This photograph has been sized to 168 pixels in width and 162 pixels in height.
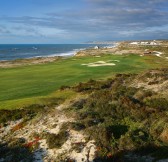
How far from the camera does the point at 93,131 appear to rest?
16.2 meters

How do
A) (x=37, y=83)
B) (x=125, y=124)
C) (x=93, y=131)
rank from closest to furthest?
(x=93, y=131), (x=125, y=124), (x=37, y=83)

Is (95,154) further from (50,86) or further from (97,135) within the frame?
(50,86)

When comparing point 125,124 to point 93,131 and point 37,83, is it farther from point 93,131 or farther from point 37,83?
point 37,83

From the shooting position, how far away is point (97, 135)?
15773mm

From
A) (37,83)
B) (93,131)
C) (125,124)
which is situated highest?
(93,131)

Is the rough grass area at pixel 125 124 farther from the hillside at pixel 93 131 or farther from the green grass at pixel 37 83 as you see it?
the green grass at pixel 37 83

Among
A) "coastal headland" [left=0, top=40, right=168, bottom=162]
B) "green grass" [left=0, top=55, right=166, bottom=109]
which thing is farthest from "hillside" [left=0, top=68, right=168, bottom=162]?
"green grass" [left=0, top=55, right=166, bottom=109]

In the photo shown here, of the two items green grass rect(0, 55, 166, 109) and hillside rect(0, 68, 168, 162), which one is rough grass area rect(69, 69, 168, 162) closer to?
hillside rect(0, 68, 168, 162)

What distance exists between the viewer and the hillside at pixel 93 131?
14859 mm

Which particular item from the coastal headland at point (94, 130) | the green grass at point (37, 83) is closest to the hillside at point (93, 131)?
the coastal headland at point (94, 130)

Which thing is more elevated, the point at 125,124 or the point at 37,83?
the point at 125,124

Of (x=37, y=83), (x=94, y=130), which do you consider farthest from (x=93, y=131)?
(x=37, y=83)

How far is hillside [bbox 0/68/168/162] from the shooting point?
48.8 ft

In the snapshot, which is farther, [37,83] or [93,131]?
[37,83]
